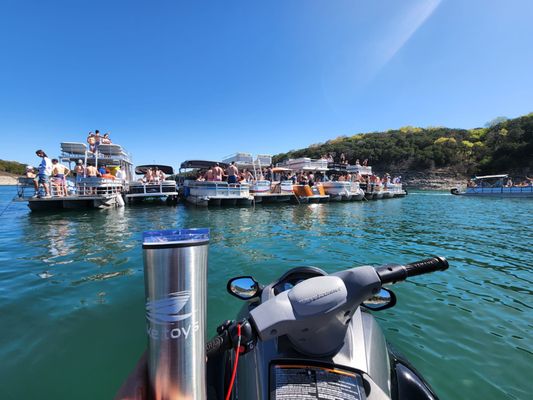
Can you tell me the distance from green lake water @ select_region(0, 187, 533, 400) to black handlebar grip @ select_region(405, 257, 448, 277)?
1.94m

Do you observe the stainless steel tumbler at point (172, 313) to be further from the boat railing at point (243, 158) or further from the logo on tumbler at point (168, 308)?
the boat railing at point (243, 158)

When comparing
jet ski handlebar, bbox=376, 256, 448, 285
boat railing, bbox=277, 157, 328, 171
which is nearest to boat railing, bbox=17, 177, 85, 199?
jet ski handlebar, bbox=376, 256, 448, 285

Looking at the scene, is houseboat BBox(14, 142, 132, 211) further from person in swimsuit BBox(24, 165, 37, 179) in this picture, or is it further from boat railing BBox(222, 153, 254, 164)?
boat railing BBox(222, 153, 254, 164)

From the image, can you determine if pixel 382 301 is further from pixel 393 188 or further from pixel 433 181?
pixel 433 181

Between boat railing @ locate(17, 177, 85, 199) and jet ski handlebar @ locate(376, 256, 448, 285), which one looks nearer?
jet ski handlebar @ locate(376, 256, 448, 285)

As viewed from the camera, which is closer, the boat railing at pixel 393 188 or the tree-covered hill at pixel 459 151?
the boat railing at pixel 393 188

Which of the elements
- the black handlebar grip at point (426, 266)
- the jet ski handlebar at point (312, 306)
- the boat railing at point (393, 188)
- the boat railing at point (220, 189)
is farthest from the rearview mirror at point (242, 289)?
the boat railing at point (393, 188)

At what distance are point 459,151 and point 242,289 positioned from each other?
74509mm

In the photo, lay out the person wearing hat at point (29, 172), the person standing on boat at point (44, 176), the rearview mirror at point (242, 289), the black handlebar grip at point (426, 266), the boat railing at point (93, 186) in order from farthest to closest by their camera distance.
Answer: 1. the person wearing hat at point (29, 172)
2. the boat railing at point (93, 186)
3. the person standing on boat at point (44, 176)
4. the rearview mirror at point (242, 289)
5. the black handlebar grip at point (426, 266)

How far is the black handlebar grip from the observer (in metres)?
1.27

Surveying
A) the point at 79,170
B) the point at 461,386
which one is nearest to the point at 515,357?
the point at 461,386

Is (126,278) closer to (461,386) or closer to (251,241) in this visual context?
(251,241)

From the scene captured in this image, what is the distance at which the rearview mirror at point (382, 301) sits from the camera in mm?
1601

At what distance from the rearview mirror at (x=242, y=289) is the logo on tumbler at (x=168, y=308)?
3.10 ft
